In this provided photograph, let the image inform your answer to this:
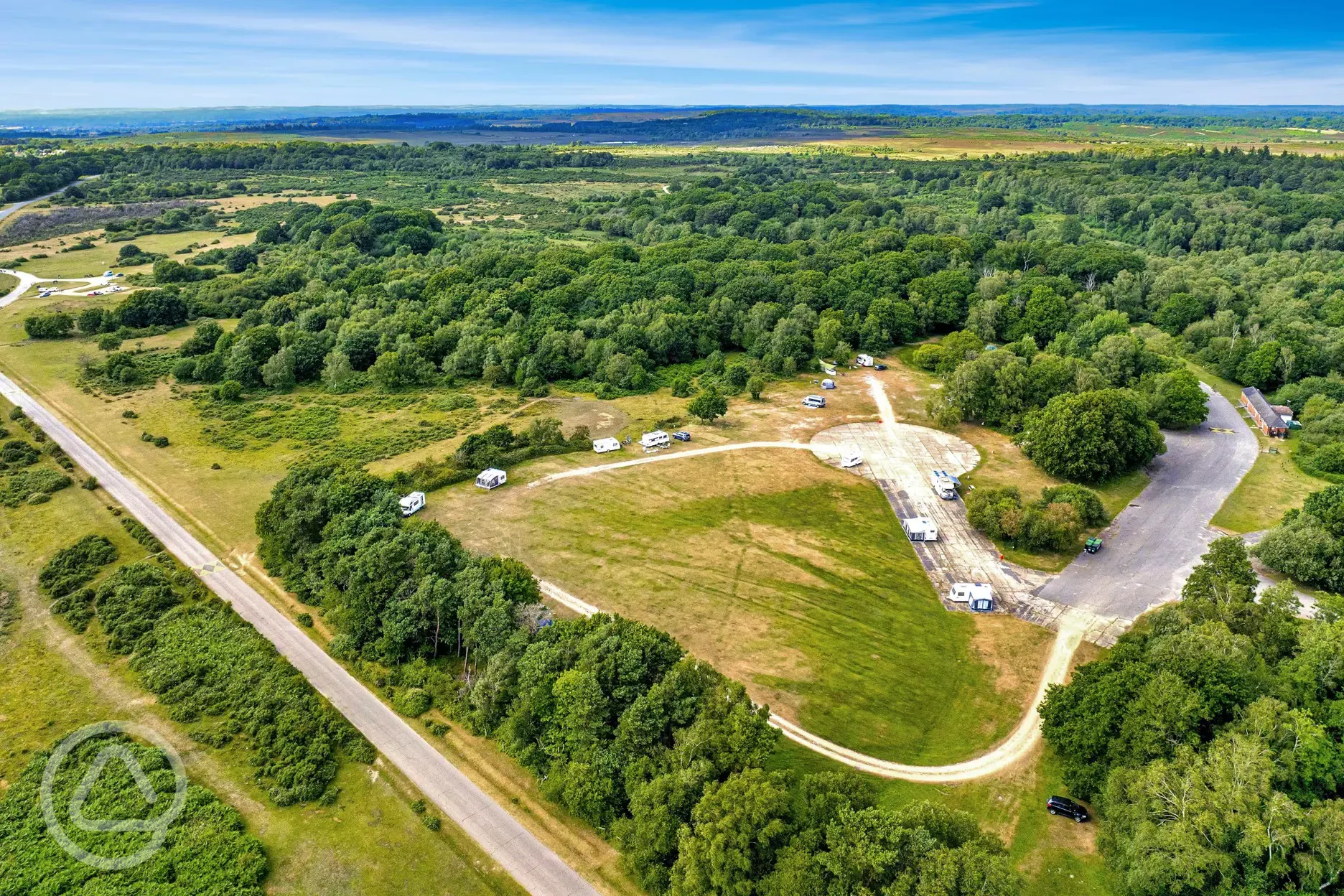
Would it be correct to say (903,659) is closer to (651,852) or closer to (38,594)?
(651,852)

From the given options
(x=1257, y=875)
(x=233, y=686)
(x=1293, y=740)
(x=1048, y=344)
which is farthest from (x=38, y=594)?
(x=1048, y=344)

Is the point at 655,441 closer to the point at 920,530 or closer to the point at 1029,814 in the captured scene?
the point at 920,530

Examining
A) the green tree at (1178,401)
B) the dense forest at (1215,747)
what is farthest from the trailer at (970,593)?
the green tree at (1178,401)

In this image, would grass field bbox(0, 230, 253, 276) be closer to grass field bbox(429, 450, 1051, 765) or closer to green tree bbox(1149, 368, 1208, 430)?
grass field bbox(429, 450, 1051, 765)

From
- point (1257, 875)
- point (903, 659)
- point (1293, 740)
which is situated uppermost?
point (1293, 740)

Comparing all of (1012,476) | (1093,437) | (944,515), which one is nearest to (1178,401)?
(1093,437)
